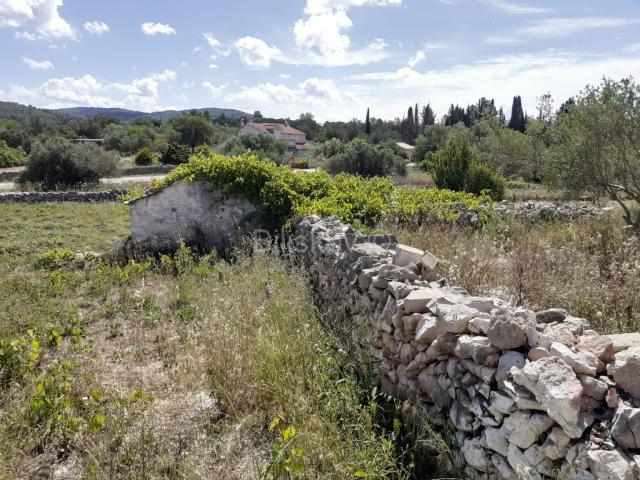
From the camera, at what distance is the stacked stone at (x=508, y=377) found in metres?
2.09

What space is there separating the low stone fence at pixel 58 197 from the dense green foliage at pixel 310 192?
10689mm

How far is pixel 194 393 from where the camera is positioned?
4176 mm

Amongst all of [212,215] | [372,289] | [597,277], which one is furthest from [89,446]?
[212,215]

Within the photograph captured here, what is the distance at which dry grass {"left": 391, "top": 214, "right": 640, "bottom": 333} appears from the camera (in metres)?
4.50

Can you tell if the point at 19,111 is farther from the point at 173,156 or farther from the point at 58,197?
the point at 58,197

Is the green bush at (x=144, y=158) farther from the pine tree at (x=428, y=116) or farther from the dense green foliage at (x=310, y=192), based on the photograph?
the pine tree at (x=428, y=116)

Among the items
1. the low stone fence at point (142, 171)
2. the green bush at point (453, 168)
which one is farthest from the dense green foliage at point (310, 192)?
the low stone fence at point (142, 171)

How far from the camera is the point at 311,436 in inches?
122

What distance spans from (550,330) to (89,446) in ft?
10.8

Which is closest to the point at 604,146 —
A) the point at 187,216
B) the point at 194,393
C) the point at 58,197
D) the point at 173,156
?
the point at 187,216

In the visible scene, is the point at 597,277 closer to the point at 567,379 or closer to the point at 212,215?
the point at 567,379

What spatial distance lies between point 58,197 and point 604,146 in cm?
1976

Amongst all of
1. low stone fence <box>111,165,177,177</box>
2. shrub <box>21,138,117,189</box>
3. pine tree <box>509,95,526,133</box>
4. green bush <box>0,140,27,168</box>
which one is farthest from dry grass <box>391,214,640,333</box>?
pine tree <box>509,95,526,133</box>

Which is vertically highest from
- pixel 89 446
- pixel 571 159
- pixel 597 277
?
pixel 571 159
